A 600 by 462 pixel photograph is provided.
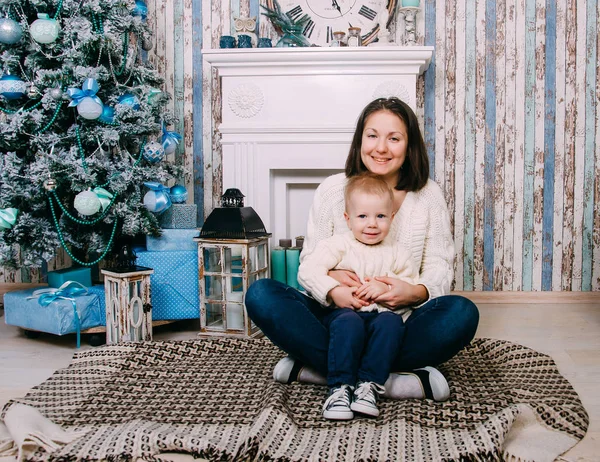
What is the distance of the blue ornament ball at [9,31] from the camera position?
7.08ft

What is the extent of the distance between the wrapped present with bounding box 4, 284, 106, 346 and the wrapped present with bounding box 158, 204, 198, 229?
0.36 m

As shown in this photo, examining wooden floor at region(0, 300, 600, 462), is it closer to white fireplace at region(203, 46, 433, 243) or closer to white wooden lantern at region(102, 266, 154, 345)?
white wooden lantern at region(102, 266, 154, 345)

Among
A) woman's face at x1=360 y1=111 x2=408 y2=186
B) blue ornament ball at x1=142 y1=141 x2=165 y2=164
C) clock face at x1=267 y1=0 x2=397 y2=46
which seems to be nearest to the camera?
woman's face at x1=360 y1=111 x2=408 y2=186

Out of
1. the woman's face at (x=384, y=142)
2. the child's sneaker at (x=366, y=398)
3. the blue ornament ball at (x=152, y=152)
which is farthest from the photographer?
the blue ornament ball at (x=152, y=152)

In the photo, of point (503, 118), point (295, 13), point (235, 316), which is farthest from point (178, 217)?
point (503, 118)

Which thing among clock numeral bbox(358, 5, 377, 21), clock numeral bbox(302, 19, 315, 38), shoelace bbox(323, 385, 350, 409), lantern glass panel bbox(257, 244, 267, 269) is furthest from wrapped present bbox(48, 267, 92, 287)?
clock numeral bbox(358, 5, 377, 21)

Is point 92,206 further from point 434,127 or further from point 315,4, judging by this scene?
point 434,127

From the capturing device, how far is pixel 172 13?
303 centimetres

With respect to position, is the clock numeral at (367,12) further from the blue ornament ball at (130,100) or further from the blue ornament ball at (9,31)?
the blue ornament ball at (9,31)

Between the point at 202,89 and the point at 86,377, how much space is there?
5.59ft

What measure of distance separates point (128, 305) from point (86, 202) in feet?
1.28

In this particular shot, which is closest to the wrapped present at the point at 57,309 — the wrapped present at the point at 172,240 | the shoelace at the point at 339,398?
the wrapped present at the point at 172,240

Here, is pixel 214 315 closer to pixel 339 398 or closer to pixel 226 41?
pixel 339 398

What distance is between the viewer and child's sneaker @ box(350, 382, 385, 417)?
4.65ft
